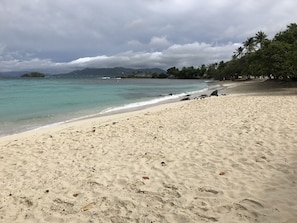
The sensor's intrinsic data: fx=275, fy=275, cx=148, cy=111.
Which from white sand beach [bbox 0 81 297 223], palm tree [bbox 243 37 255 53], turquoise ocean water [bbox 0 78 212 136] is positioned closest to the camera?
white sand beach [bbox 0 81 297 223]

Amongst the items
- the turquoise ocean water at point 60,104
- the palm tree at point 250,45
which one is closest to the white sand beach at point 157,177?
the turquoise ocean water at point 60,104

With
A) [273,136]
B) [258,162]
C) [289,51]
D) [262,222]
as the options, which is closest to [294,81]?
[289,51]

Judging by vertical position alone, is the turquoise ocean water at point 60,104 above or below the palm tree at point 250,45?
below

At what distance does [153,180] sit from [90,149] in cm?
305

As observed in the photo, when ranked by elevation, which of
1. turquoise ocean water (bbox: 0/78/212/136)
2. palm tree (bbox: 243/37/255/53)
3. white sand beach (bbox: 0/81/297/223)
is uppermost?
palm tree (bbox: 243/37/255/53)

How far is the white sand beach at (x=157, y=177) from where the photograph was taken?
12.8 ft

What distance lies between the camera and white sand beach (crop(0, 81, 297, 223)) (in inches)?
154

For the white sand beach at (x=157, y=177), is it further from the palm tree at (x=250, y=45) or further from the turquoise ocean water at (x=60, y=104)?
the palm tree at (x=250, y=45)

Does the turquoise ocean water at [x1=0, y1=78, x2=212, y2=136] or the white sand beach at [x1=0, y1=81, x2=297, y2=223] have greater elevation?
the white sand beach at [x1=0, y1=81, x2=297, y2=223]

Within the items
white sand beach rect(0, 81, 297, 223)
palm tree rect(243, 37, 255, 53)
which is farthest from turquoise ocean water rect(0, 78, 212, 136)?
palm tree rect(243, 37, 255, 53)

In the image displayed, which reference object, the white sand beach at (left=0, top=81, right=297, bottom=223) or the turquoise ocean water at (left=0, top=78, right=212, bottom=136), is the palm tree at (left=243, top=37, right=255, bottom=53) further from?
the white sand beach at (left=0, top=81, right=297, bottom=223)

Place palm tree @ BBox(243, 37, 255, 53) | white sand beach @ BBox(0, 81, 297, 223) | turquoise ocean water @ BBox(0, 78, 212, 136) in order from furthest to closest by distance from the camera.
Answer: palm tree @ BBox(243, 37, 255, 53), turquoise ocean water @ BBox(0, 78, 212, 136), white sand beach @ BBox(0, 81, 297, 223)

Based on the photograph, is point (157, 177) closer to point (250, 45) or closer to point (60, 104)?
point (60, 104)

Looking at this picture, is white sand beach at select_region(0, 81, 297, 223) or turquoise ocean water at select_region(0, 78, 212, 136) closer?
white sand beach at select_region(0, 81, 297, 223)
